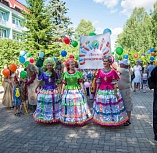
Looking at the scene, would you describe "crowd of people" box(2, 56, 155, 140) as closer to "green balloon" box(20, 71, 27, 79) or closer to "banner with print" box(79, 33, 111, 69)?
"banner with print" box(79, 33, 111, 69)

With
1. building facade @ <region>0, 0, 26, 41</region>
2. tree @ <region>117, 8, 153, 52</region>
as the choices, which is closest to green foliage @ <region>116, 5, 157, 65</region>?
tree @ <region>117, 8, 153, 52</region>

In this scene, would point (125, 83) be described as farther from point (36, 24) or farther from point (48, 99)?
point (36, 24)

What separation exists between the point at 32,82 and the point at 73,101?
2.12 m

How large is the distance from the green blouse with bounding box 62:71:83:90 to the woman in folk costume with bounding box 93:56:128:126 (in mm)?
626

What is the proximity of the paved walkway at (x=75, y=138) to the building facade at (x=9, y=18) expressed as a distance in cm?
2973

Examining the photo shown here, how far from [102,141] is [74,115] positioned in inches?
46.8

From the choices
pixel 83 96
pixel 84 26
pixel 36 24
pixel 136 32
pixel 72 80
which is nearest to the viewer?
pixel 72 80

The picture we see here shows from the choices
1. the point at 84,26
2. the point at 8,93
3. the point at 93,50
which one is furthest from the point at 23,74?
the point at 84,26

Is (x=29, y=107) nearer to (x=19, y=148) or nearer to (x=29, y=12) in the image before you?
(x=19, y=148)

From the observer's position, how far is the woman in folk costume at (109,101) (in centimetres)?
498

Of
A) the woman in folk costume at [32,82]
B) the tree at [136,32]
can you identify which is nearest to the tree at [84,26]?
the tree at [136,32]

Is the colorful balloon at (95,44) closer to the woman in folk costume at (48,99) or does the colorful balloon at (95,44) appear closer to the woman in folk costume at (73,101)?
the woman in folk costume at (73,101)

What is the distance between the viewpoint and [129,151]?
12.5 ft

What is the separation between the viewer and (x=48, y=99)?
5.50 metres
